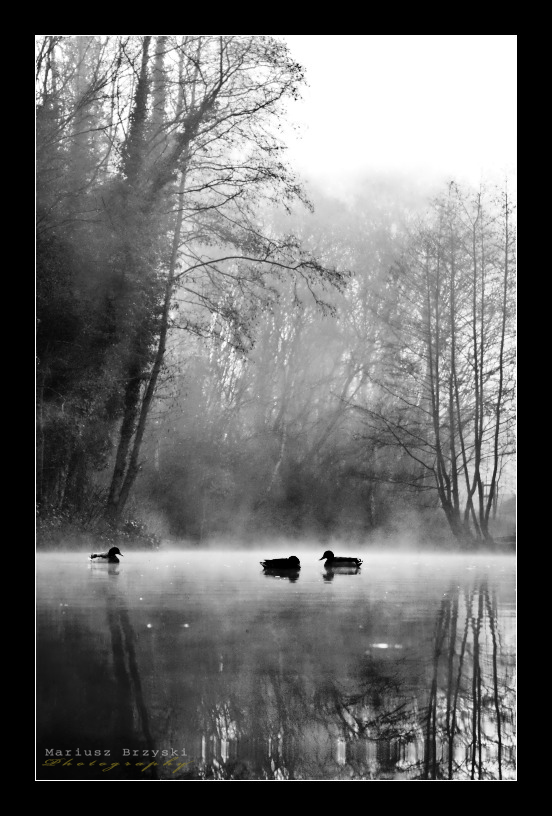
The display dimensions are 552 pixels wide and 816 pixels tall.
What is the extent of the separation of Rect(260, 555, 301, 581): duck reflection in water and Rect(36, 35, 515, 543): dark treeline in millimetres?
179

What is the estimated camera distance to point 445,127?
3.96 m

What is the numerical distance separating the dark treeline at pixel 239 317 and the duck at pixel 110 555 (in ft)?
0.44

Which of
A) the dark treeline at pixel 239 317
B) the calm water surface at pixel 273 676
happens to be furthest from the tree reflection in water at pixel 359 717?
the dark treeline at pixel 239 317

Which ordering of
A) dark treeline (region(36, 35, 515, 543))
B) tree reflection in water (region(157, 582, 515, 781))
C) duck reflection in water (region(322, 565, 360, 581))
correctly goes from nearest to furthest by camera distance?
tree reflection in water (region(157, 582, 515, 781)) → duck reflection in water (region(322, 565, 360, 581)) → dark treeline (region(36, 35, 515, 543))

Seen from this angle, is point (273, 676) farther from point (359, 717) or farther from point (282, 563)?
point (282, 563)

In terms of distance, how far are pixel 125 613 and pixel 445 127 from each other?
3.05 meters

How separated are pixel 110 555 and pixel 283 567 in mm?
933

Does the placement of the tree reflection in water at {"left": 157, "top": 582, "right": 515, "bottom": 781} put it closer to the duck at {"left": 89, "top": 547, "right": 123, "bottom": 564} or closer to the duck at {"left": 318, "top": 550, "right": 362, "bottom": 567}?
the duck at {"left": 318, "top": 550, "right": 362, "bottom": 567}

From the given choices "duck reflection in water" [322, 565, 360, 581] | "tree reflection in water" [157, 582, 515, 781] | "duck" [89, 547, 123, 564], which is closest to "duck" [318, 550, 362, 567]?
→ "duck reflection in water" [322, 565, 360, 581]

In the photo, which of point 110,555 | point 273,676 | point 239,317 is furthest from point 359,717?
point 239,317

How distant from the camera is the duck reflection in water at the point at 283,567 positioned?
384cm

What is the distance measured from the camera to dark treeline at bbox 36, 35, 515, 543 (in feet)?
12.9
